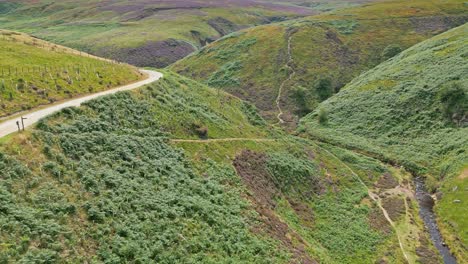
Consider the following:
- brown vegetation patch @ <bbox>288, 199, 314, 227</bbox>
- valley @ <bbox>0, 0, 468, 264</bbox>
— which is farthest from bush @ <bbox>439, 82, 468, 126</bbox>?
brown vegetation patch @ <bbox>288, 199, 314, 227</bbox>

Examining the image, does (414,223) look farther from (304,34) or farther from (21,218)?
(304,34)

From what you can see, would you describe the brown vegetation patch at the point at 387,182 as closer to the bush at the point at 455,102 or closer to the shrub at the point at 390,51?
the bush at the point at 455,102

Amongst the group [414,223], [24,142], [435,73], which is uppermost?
[24,142]

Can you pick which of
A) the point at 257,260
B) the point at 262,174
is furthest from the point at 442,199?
the point at 257,260

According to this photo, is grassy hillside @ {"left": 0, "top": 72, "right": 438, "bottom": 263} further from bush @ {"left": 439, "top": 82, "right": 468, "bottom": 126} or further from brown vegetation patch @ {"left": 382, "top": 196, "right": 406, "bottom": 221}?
bush @ {"left": 439, "top": 82, "right": 468, "bottom": 126}

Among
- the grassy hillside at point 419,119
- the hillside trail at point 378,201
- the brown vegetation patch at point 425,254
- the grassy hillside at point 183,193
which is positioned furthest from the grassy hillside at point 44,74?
the grassy hillside at point 419,119

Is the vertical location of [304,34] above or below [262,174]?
above
